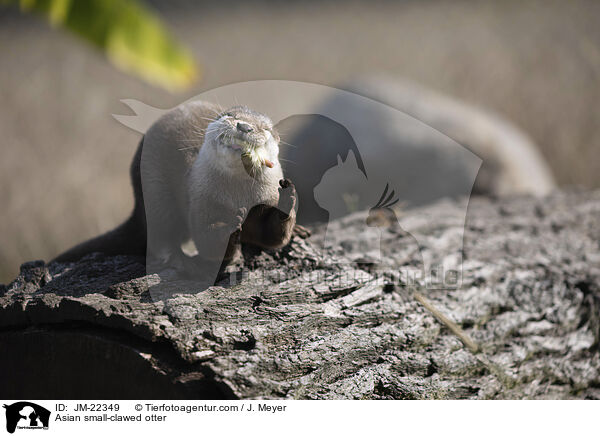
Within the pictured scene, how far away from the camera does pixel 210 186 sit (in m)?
1.64

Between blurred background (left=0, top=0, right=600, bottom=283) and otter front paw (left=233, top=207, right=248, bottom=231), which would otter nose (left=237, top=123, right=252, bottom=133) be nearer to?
otter front paw (left=233, top=207, right=248, bottom=231)

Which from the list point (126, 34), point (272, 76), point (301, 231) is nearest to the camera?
point (301, 231)

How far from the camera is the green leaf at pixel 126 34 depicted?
286 centimetres

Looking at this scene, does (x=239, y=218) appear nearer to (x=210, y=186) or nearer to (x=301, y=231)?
(x=210, y=186)

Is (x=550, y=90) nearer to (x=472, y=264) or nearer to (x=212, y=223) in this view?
(x=472, y=264)

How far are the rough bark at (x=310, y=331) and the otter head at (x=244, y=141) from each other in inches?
23.1

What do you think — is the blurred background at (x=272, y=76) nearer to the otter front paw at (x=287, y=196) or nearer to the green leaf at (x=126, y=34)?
the green leaf at (x=126, y=34)

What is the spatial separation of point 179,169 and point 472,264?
62.1 inches

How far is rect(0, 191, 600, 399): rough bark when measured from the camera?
1.74m

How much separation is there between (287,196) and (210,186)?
25 cm
